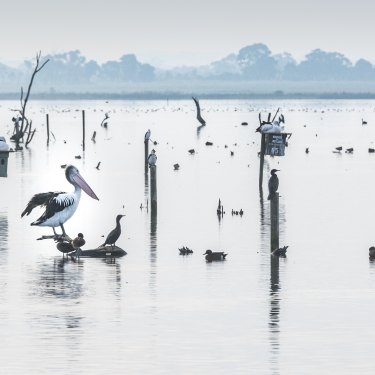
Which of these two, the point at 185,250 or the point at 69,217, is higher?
the point at 69,217

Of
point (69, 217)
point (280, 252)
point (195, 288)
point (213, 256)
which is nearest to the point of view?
point (195, 288)

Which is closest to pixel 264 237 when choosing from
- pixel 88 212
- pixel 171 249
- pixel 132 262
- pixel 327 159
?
pixel 171 249

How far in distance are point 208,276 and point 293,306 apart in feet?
15.8

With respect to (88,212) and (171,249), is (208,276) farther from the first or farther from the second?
(88,212)

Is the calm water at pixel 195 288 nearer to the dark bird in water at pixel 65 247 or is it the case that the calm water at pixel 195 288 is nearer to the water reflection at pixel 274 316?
the water reflection at pixel 274 316

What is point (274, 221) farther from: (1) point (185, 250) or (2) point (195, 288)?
(2) point (195, 288)

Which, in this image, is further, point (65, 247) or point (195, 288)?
point (65, 247)

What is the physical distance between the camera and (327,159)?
293ft

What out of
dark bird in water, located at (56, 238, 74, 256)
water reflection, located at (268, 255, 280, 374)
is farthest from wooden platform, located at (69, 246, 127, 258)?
water reflection, located at (268, 255, 280, 374)

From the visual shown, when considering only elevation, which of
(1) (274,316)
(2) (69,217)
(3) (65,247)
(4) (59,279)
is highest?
(2) (69,217)

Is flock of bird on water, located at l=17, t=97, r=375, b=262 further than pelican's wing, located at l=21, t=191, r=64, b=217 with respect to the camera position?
No

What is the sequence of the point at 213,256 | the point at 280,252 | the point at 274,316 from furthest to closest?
1. the point at 280,252
2. the point at 213,256
3. the point at 274,316

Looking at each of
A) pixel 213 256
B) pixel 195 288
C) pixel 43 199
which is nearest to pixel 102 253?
pixel 213 256

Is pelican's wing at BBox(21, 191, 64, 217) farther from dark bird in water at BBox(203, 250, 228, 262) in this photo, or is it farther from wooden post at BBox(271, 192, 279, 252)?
wooden post at BBox(271, 192, 279, 252)
